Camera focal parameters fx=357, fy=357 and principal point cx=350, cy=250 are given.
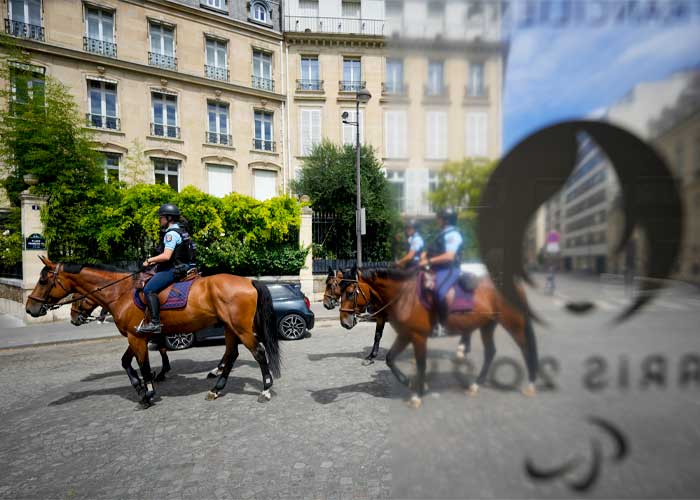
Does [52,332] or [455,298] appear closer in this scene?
[455,298]

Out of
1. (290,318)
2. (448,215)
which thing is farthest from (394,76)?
(290,318)

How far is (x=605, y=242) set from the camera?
1.18 metres

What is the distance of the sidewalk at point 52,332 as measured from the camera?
854cm

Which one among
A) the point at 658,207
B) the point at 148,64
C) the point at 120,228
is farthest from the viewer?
the point at 148,64

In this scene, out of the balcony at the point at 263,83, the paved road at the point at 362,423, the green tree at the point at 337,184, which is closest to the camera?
the paved road at the point at 362,423

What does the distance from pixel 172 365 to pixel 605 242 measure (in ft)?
22.7

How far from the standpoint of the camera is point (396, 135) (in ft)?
4.38

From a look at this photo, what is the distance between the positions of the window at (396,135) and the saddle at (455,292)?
19.5 inches

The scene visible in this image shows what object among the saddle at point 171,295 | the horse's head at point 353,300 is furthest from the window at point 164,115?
the horse's head at point 353,300

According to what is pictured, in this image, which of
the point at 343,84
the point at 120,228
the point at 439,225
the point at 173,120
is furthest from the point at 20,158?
the point at 439,225

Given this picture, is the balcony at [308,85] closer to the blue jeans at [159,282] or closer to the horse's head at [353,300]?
the blue jeans at [159,282]

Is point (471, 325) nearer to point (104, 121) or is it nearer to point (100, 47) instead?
point (104, 121)

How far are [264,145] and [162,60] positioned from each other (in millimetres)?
6547

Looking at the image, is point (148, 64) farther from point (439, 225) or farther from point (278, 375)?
point (439, 225)
